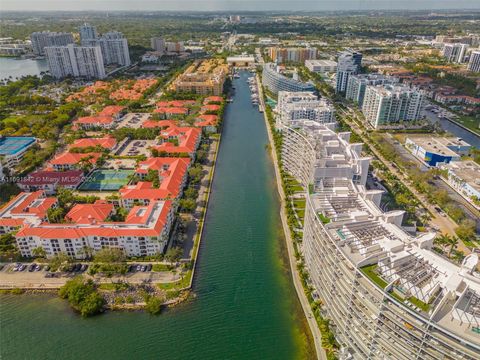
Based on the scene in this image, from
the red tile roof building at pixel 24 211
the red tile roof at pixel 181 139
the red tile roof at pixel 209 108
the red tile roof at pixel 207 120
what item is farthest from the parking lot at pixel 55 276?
the red tile roof at pixel 209 108

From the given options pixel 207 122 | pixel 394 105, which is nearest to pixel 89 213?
pixel 207 122

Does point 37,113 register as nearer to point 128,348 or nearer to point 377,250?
point 128,348

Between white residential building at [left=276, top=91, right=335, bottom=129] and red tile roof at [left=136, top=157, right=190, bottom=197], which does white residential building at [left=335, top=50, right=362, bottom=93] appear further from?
red tile roof at [left=136, top=157, right=190, bottom=197]

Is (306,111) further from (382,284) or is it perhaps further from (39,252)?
(39,252)

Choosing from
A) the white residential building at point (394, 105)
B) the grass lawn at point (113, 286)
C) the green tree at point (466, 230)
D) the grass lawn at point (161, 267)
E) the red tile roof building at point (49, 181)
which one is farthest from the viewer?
the white residential building at point (394, 105)

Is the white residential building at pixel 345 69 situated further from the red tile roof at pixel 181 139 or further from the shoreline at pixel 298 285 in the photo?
the shoreline at pixel 298 285

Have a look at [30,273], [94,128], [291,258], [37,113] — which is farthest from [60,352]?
[37,113]

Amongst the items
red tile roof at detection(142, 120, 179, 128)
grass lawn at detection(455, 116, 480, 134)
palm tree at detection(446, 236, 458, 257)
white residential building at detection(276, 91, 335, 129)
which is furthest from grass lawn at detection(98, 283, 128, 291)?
grass lawn at detection(455, 116, 480, 134)
